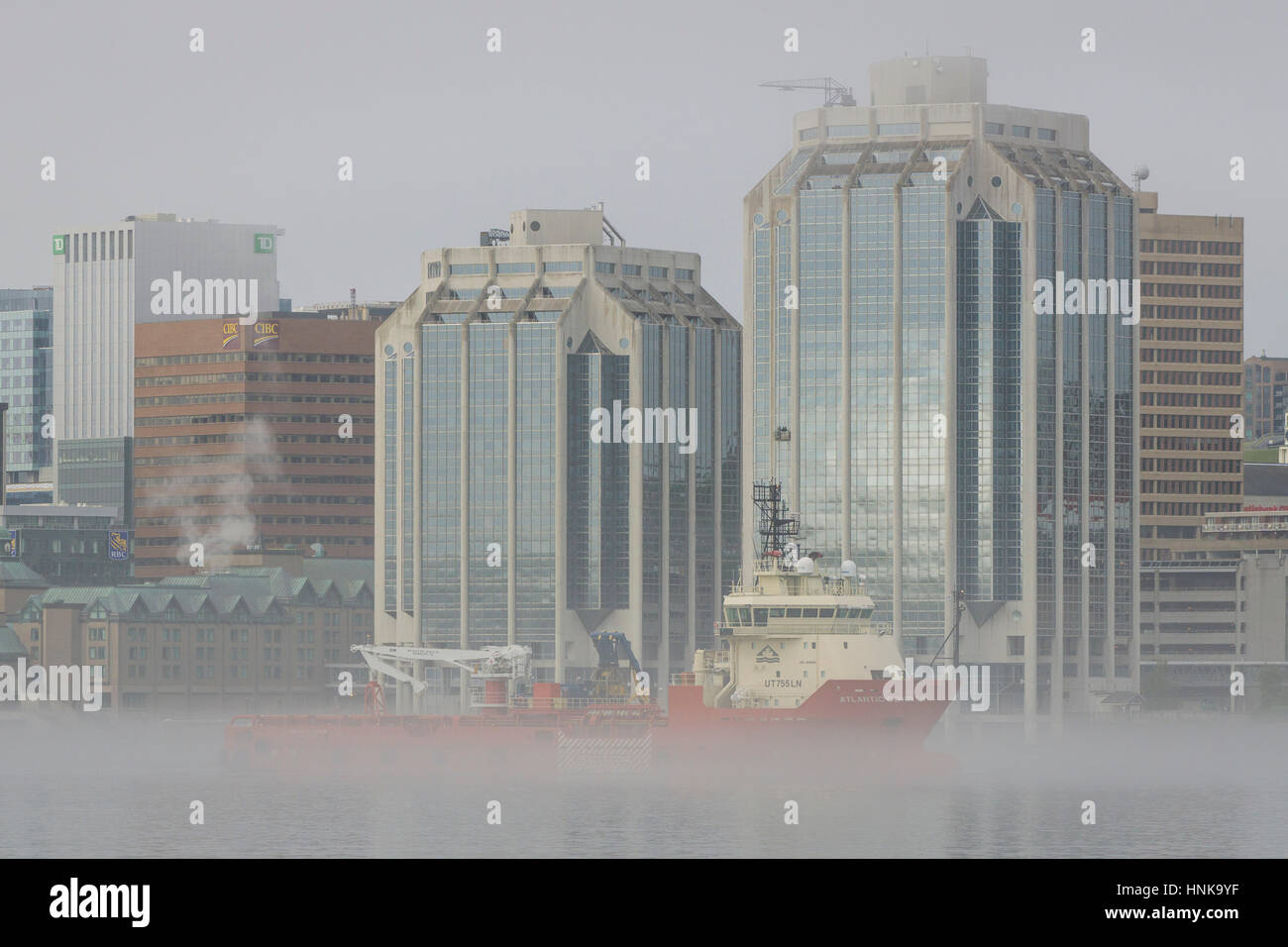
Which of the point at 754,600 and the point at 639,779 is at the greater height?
the point at 754,600

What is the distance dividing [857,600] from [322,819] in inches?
1718

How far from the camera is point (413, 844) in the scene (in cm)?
14975

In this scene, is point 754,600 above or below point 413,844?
above
